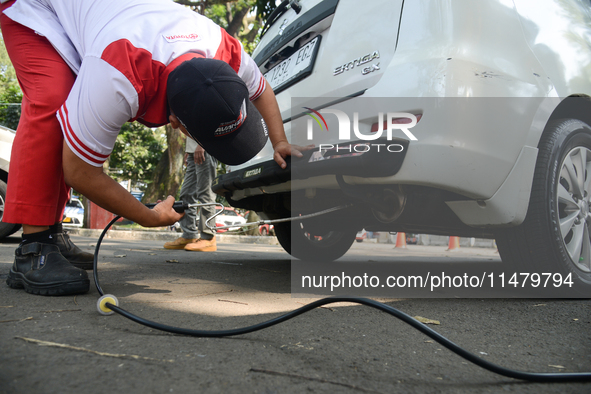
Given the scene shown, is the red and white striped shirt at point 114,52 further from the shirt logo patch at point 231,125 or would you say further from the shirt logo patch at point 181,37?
the shirt logo patch at point 231,125

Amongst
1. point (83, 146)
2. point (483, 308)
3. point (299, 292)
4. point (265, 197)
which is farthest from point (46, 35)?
point (483, 308)

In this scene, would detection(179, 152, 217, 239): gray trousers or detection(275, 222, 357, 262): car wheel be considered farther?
detection(179, 152, 217, 239): gray trousers

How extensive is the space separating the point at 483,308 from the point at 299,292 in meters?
0.80

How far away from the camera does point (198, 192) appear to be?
3.79m

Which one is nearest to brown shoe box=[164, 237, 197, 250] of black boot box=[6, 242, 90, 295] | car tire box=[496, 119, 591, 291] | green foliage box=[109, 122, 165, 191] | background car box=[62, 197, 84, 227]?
black boot box=[6, 242, 90, 295]

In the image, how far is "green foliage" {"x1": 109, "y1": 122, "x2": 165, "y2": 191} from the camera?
18156 millimetres

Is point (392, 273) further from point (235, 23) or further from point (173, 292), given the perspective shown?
point (235, 23)

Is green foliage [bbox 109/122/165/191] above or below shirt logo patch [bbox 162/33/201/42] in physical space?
above

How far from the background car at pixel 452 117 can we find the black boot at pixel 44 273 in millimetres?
892

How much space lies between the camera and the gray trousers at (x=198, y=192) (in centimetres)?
374

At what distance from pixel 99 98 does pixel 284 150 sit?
0.82 metres

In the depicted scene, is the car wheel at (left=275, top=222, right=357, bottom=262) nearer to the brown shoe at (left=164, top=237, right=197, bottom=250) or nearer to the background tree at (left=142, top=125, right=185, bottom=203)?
the brown shoe at (left=164, top=237, right=197, bottom=250)

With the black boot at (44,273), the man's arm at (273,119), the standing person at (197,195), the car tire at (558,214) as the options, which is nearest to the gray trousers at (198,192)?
the standing person at (197,195)

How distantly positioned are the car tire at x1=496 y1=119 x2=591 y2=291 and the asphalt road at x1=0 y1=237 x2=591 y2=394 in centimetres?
20
